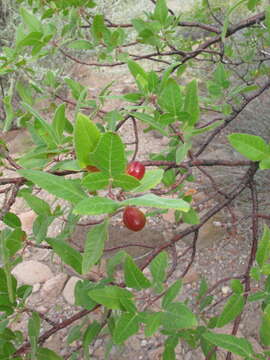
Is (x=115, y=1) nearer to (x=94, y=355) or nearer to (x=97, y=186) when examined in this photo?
(x=94, y=355)

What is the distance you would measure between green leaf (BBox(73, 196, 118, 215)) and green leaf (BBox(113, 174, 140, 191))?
0.05 meters

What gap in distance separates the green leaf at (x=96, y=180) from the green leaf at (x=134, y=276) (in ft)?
0.88

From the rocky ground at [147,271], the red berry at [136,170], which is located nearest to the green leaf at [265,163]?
the red berry at [136,170]

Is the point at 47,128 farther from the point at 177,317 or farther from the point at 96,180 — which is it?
the point at 177,317

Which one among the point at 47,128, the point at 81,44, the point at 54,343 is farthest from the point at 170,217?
the point at 47,128

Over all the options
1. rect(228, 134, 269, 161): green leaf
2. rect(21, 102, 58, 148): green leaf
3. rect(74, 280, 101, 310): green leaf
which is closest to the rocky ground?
rect(74, 280, 101, 310): green leaf

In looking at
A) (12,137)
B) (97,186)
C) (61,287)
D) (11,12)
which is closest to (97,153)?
(97,186)

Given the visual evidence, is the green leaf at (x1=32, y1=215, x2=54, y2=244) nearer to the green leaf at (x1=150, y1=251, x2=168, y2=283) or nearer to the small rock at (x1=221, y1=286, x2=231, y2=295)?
the green leaf at (x1=150, y1=251, x2=168, y2=283)

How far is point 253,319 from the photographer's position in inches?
80.8

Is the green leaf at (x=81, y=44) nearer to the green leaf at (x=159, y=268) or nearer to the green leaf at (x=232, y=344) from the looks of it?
the green leaf at (x=159, y=268)

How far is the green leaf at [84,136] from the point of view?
0.52m

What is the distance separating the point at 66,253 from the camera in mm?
826

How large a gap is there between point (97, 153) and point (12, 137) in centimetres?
384

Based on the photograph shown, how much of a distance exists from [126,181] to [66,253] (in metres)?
0.36
